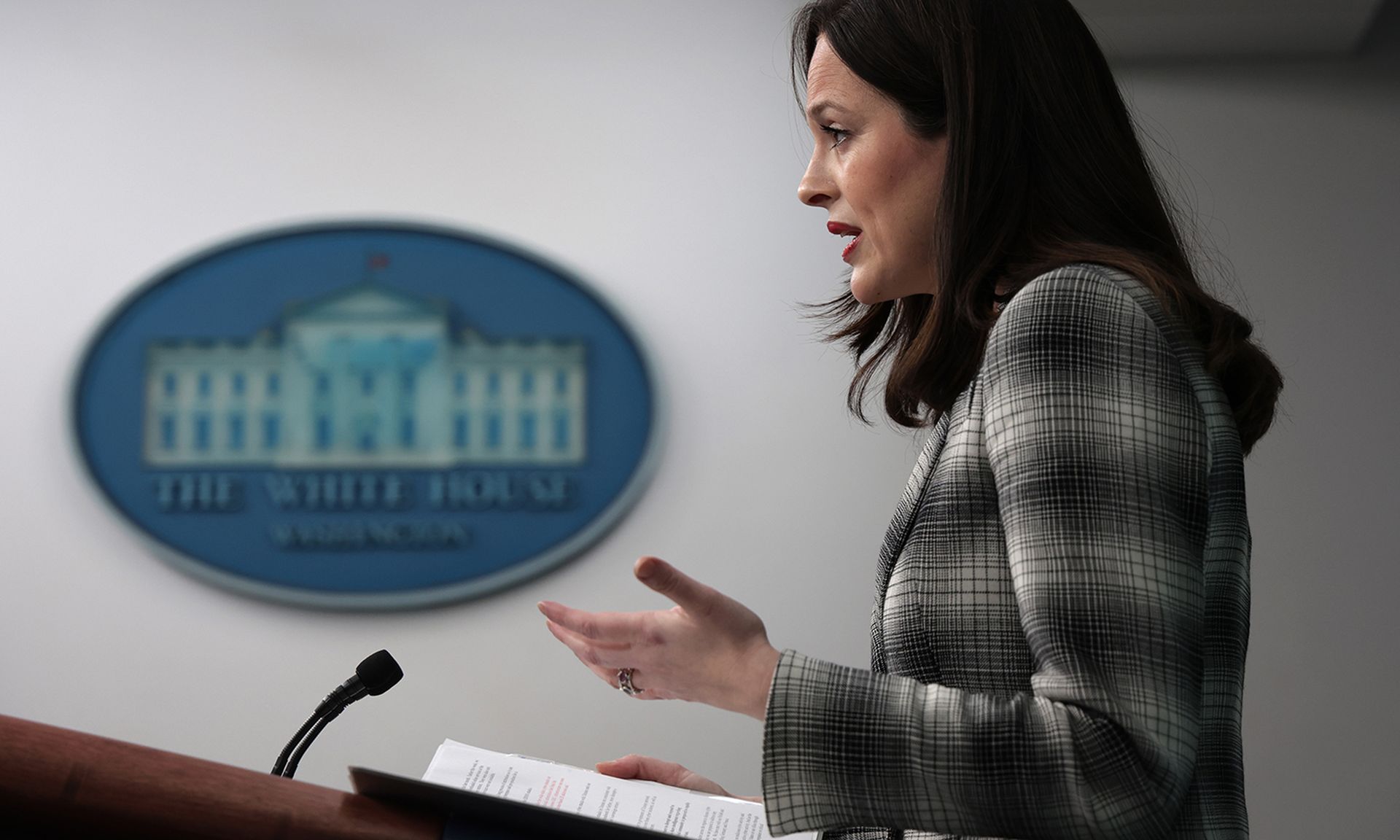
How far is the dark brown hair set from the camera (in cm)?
91

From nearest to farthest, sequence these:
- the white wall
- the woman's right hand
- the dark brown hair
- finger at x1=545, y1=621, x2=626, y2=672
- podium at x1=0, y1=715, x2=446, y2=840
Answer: podium at x1=0, y1=715, x2=446, y2=840 → finger at x1=545, y1=621, x2=626, y2=672 → the dark brown hair → the woman's right hand → the white wall

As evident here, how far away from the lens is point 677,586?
2.33 ft

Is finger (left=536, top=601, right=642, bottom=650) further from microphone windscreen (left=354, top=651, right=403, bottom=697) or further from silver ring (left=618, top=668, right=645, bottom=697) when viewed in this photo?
microphone windscreen (left=354, top=651, right=403, bottom=697)

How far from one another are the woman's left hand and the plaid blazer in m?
0.03

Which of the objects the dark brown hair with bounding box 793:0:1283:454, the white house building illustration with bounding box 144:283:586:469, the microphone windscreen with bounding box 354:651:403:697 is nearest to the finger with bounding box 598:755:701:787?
the microphone windscreen with bounding box 354:651:403:697

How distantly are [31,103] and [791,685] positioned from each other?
247 cm

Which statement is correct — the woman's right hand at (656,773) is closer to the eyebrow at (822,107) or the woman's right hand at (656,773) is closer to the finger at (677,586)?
the finger at (677,586)

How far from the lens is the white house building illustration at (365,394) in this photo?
2.40 metres

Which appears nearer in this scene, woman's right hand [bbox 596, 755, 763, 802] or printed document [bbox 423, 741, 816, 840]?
printed document [bbox 423, 741, 816, 840]

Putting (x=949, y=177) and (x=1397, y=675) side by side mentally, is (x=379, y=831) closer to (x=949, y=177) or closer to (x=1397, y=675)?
(x=949, y=177)

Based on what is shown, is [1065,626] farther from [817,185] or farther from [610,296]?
[610,296]

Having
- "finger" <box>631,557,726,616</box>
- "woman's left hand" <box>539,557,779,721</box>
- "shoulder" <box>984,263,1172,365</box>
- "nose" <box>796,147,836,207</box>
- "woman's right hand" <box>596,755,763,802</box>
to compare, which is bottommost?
"woman's right hand" <box>596,755,763,802</box>

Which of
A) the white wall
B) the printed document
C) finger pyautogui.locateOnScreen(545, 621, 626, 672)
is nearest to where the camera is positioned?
finger pyautogui.locateOnScreen(545, 621, 626, 672)

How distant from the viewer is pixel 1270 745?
2289 mm
